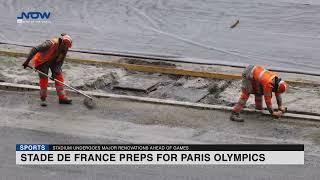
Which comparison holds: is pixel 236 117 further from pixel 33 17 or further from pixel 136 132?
pixel 33 17

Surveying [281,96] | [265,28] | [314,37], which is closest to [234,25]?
[265,28]

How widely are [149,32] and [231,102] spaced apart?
4237 mm

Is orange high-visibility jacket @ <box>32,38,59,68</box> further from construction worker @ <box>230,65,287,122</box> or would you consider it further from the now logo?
the now logo

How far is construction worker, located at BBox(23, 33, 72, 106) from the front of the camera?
13.9 metres

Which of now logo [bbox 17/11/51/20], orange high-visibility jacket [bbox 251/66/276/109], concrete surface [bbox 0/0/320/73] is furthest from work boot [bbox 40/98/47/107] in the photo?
now logo [bbox 17/11/51/20]

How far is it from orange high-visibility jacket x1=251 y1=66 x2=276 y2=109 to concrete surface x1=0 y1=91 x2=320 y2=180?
51 cm

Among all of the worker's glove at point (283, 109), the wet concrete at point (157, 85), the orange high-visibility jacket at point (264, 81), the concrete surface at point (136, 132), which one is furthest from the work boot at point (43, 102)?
the worker's glove at point (283, 109)

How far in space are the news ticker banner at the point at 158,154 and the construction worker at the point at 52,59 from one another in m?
2.25

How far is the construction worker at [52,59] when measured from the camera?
13.9 meters

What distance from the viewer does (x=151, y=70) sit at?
1627 centimetres

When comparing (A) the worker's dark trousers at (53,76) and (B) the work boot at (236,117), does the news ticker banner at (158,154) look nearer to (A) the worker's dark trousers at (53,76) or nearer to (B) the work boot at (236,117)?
(B) the work boot at (236,117)

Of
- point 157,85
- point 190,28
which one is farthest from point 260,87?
point 190,28

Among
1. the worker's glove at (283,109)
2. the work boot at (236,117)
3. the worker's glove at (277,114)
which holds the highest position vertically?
the worker's glove at (283,109)

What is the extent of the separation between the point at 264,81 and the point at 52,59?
414cm
